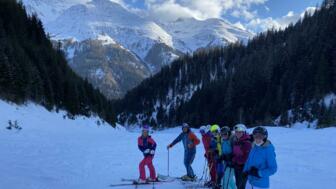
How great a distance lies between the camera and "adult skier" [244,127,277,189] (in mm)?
7840

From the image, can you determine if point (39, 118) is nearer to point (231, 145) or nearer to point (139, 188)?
point (139, 188)

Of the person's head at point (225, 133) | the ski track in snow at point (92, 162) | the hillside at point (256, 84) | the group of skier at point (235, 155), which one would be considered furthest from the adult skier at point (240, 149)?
the hillside at point (256, 84)

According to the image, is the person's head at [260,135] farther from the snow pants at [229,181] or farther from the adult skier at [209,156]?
the adult skier at [209,156]

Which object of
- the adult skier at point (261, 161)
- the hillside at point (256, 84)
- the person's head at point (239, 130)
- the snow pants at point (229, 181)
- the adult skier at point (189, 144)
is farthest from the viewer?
the hillside at point (256, 84)

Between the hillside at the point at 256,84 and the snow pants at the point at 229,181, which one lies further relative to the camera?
the hillside at the point at 256,84

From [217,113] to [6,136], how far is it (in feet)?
339

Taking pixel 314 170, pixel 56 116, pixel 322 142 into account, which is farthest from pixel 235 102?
pixel 314 170

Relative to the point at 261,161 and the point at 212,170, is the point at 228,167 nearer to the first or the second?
the point at 261,161

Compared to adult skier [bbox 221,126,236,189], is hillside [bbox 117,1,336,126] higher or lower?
higher

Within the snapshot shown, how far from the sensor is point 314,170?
705 inches

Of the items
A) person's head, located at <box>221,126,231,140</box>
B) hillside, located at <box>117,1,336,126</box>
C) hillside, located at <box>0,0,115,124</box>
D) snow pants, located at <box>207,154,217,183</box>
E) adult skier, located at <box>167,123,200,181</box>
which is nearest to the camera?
person's head, located at <box>221,126,231,140</box>

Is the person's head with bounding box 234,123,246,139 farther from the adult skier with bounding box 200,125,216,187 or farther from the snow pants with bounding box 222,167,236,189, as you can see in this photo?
the adult skier with bounding box 200,125,216,187

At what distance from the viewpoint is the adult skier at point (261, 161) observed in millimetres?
7840

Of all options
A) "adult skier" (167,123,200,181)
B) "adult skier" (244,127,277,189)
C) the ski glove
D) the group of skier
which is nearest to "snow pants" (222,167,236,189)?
the group of skier
